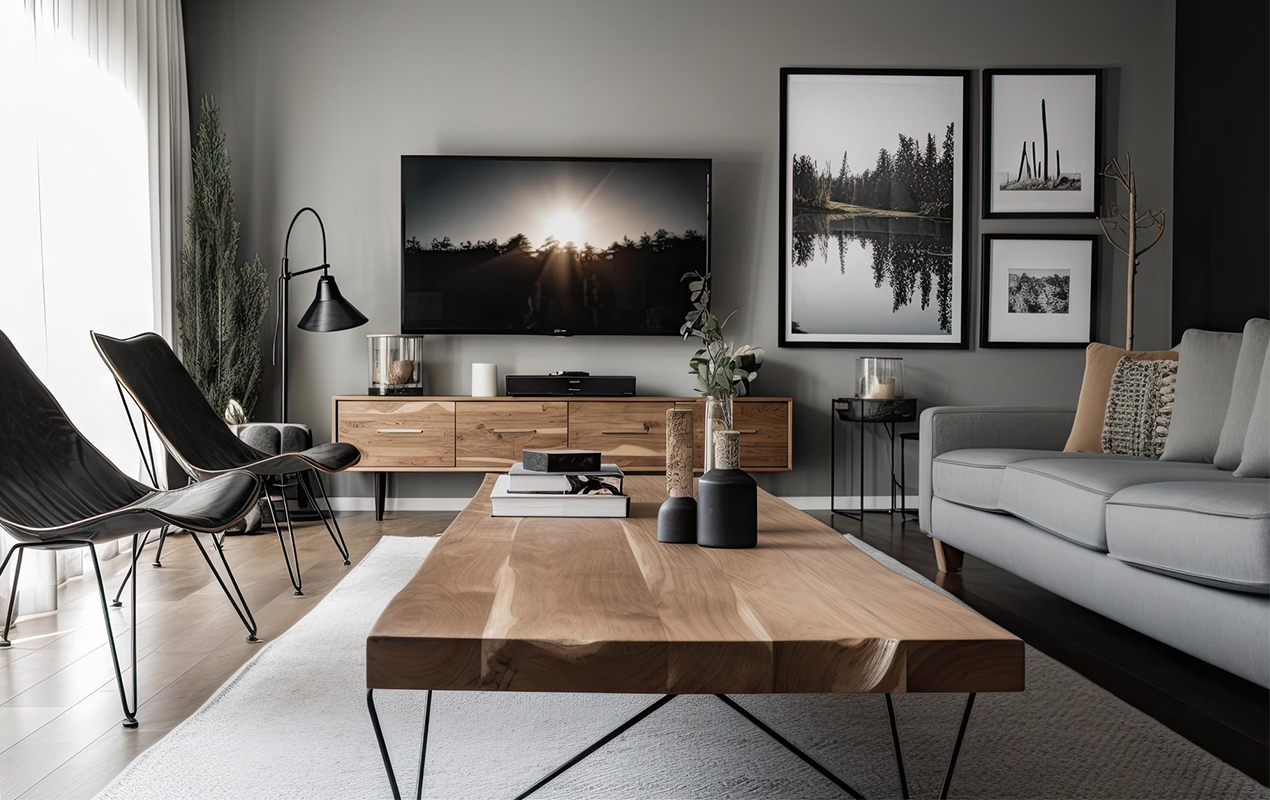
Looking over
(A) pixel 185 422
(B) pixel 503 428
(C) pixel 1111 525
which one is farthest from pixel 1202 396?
(A) pixel 185 422

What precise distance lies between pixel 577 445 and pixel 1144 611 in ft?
9.08

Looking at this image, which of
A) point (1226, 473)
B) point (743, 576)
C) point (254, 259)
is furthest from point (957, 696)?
point (254, 259)

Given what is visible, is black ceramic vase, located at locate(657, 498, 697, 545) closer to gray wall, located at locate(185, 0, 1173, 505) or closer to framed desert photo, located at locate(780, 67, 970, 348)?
gray wall, located at locate(185, 0, 1173, 505)

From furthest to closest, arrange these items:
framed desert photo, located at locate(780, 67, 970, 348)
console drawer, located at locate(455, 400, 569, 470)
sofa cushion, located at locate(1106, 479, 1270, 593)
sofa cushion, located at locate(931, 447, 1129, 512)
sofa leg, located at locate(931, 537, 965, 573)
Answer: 1. framed desert photo, located at locate(780, 67, 970, 348)
2. console drawer, located at locate(455, 400, 569, 470)
3. sofa leg, located at locate(931, 537, 965, 573)
4. sofa cushion, located at locate(931, 447, 1129, 512)
5. sofa cushion, located at locate(1106, 479, 1270, 593)

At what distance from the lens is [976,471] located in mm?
2939

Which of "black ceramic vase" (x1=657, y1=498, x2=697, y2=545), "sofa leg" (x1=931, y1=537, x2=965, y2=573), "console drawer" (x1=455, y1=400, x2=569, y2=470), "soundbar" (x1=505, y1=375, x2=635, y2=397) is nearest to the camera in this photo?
"black ceramic vase" (x1=657, y1=498, x2=697, y2=545)

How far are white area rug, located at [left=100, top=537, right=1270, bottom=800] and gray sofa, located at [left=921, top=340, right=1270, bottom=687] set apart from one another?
0.26m

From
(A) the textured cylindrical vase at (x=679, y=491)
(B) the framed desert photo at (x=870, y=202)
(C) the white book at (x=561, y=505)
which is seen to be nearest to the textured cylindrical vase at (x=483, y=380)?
(B) the framed desert photo at (x=870, y=202)

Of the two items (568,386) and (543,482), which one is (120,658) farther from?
(568,386)

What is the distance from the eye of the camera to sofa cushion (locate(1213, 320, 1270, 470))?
2471 millimetres

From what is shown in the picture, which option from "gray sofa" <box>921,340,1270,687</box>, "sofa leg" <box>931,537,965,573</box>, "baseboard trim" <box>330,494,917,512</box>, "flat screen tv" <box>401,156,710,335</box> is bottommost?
"baseboard trim" <box>330,494,917,512</box>

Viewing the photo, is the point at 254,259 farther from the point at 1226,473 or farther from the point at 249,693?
the point at 1226,473

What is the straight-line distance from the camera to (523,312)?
4727 millimetres

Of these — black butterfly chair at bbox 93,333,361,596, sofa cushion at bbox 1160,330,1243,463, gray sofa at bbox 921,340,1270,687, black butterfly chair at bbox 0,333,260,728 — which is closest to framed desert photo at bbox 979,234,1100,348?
gray sofa at bbox 921,340,1270,687
